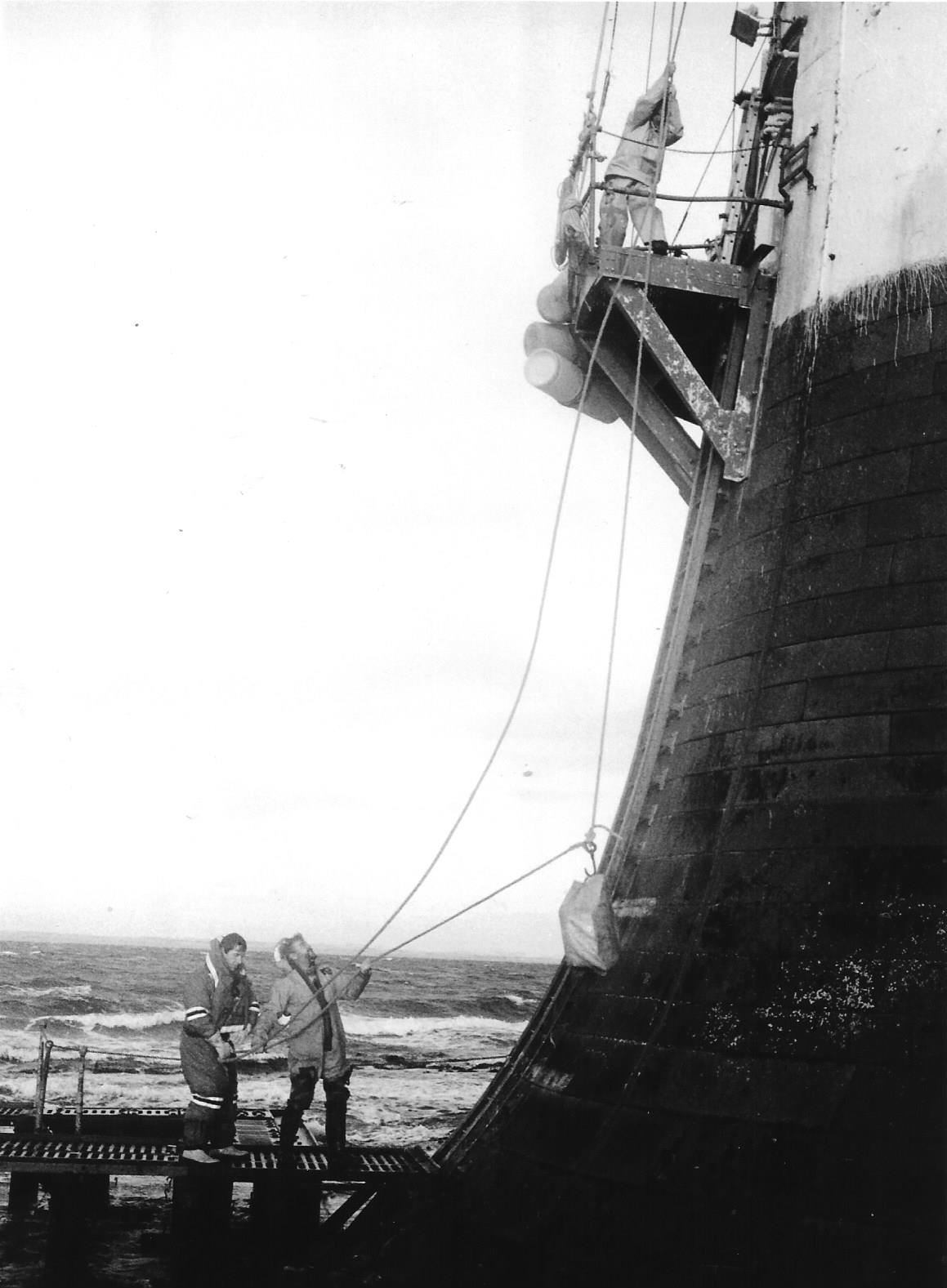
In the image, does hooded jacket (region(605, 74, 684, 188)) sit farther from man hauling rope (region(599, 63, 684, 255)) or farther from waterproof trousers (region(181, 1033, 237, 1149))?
waterproof trousers (region(181, 1033, 237, 1149))

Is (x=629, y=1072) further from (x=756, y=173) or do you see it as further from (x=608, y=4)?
(x=608, y=4)

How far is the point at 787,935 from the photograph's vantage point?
17.6ft

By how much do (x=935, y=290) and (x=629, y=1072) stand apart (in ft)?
13.3

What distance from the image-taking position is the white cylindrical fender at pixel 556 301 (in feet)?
25.7

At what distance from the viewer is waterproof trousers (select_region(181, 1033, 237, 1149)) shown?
755cm

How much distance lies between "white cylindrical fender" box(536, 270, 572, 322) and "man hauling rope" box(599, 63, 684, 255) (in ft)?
1.26

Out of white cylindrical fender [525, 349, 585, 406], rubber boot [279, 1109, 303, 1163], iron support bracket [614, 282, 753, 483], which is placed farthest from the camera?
rubber boot [279, 1109, 303, 1163]

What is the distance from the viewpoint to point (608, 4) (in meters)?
8.77

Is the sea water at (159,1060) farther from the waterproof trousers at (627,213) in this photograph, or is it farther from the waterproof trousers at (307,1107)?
the waterproof trousers at (627,213)

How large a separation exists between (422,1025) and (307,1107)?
31751 millimetres

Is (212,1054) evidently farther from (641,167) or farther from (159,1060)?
(159,1060)

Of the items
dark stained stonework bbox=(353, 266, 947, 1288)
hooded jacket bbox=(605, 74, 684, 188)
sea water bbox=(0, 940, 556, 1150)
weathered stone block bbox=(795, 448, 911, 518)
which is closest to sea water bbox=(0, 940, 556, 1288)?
sea water bbox=(0, 940, 556, 1150)

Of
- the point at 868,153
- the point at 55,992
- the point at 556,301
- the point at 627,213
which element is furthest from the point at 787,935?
the point at 55,992

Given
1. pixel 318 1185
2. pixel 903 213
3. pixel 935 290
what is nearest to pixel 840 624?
pixel 935 290
